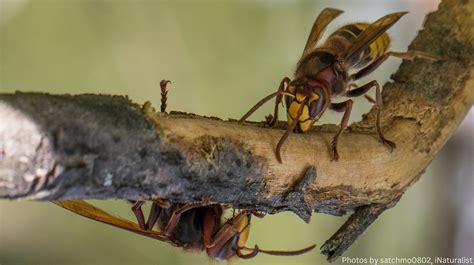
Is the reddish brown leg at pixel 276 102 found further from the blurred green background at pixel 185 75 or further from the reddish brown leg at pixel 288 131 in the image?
the blurred green background at pixel 185 75

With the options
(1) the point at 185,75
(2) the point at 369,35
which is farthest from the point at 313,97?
(1) the point at 185,75

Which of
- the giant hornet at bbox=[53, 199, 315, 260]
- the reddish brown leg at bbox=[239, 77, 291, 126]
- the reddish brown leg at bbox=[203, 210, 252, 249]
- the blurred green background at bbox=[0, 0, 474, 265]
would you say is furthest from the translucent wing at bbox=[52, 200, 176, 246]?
the blurred green background at bbox=[0, 0, 474, 265]

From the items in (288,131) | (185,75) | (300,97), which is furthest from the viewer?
(185,75)

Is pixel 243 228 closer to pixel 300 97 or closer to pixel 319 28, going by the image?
pixel 300 97

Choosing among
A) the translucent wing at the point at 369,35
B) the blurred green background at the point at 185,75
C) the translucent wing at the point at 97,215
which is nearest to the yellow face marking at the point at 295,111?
the translucent wing at the point at 369,35

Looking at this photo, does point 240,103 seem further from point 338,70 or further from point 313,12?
point 338,70

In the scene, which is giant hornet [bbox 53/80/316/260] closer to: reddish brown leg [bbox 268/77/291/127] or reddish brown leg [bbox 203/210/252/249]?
reddish brown leg [bbox 203/210/252/249]

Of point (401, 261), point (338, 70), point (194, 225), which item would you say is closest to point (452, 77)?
point (338, 70)
